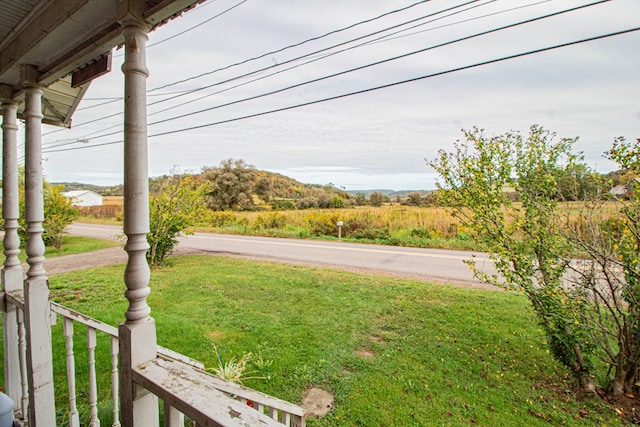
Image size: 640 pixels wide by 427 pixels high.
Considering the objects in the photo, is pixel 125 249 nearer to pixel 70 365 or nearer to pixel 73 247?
pixel 70 365

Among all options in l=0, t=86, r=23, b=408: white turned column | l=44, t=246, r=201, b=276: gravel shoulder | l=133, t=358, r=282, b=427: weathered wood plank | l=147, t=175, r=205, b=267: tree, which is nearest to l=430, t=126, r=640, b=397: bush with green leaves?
l=133, t=358, r=282, b=427: weathered wood plank

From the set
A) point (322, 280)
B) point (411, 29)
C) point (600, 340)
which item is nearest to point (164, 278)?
point (322, 280)

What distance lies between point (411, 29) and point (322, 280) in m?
4.48

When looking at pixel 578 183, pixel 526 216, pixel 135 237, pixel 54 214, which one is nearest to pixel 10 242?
pixel 135 237

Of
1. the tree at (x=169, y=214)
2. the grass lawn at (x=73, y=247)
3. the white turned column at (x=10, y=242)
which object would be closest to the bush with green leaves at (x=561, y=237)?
the white turned column at (x=10, y=242)

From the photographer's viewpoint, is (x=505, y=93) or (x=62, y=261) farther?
(x=62, y=261)

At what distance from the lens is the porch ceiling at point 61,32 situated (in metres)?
1.14

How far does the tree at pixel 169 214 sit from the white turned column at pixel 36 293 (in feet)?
18.3

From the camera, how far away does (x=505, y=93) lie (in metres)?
5.80

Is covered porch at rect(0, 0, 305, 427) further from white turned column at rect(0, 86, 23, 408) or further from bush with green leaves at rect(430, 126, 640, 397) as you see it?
bush with green leaves at rect(430, 126, 640, 397)

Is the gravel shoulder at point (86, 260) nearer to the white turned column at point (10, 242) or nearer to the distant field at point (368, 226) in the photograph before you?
the distant field at point (368, 226)

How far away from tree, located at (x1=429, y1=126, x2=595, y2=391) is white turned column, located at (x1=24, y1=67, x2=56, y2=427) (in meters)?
3.28

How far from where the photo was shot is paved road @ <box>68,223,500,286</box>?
680 cm

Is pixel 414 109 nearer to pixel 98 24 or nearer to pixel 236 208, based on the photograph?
pixel 98 24
